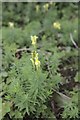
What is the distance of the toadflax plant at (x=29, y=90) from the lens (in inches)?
→ 99.6

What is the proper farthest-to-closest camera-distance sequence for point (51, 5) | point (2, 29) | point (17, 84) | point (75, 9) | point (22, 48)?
point (75, 9)
point (51, 5)
point (2, 29)
point (22, 48)
point (17, 84)

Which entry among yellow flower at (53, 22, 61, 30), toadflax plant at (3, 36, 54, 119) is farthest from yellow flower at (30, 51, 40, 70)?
yellow flower at (53, 22, 61, 30)

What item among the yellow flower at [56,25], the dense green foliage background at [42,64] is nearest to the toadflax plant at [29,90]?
the dense green foliage background at [42,64]

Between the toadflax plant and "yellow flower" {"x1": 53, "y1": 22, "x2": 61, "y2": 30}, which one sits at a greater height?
"yellow flower" {"x1": 53, "y1": 22, "x2": 61, "y2": 30}

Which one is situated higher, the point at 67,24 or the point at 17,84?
the point at 67,24

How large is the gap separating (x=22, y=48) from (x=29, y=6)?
115cm

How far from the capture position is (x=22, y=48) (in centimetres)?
361

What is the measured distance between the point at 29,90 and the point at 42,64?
16.2 inches

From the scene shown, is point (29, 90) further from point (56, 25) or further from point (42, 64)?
point (56, 25)

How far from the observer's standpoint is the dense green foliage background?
8.51 ft

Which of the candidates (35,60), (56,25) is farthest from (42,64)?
(56,25)

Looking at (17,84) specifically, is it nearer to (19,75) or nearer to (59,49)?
(19,75)

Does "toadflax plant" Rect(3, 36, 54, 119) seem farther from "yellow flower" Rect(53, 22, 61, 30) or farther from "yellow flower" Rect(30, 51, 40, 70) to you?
"yellow flower" Rect(53, 22, 61, 30)

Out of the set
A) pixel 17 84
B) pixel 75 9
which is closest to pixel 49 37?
pixel 75 9
